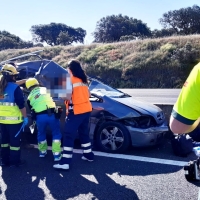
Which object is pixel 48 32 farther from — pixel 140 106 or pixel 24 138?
pixel 140 106

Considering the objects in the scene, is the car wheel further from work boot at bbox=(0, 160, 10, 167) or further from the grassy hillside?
the grassy hillside

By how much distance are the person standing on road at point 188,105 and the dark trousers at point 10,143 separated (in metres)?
3.67

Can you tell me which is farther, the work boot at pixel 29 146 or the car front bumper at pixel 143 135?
the work boot at pixel 29 146

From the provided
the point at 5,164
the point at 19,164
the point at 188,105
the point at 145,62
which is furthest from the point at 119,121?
the point at 145,62

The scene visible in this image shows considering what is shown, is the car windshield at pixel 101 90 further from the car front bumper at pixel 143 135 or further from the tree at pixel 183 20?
the tree at pixel 183 20

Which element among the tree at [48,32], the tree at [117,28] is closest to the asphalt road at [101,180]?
the tree at [117,28]

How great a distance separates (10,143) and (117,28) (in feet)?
177

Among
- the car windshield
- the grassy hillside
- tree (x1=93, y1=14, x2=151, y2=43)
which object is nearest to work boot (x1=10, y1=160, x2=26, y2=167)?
the car windshield

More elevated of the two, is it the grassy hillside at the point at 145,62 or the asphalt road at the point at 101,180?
the grassy hillside at the point at 145,62

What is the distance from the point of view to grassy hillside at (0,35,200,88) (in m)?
21.2

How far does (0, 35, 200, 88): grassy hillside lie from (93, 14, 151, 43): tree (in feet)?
90.4

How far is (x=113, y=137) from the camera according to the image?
5688mm

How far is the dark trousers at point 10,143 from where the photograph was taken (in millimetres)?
5023

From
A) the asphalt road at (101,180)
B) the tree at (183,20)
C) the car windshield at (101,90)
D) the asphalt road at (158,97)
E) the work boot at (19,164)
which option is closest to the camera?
the asphalt road at (101,180)
